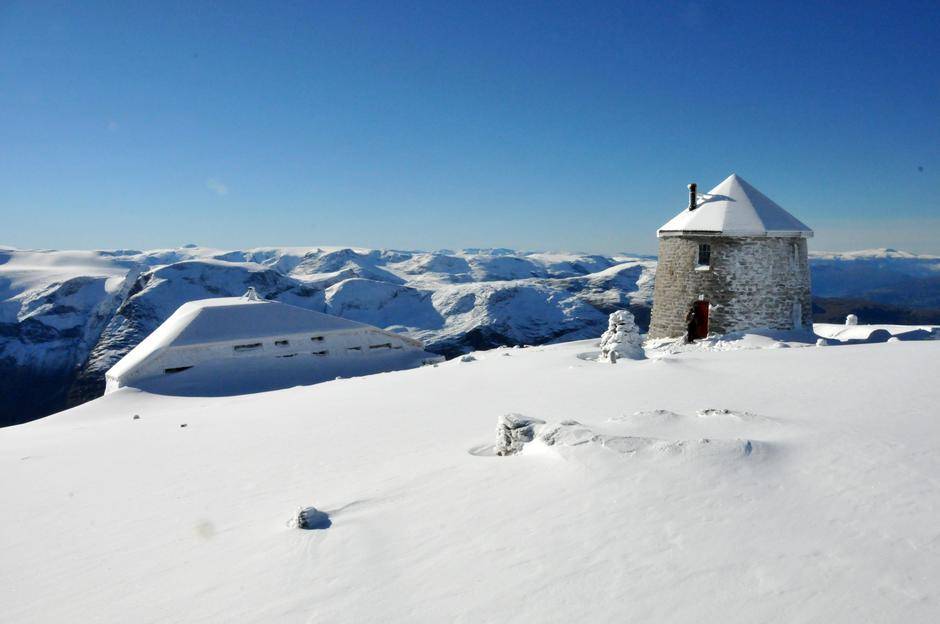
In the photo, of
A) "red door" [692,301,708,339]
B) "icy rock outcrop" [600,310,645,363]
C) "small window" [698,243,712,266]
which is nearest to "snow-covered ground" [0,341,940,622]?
"icy rock outcrop" [600,310,645,363]

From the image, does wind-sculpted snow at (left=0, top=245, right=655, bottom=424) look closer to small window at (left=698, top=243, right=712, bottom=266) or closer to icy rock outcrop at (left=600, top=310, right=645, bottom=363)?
small window at (left=698, top=243, right=712, bottom=266)

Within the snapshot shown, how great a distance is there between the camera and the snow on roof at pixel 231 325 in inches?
827

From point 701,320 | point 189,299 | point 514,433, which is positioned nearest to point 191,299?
point 189,299

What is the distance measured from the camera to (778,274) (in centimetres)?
2000

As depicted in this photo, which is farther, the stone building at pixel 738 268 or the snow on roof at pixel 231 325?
the snow on roof at pixel 231 325

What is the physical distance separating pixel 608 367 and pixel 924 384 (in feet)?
20.1

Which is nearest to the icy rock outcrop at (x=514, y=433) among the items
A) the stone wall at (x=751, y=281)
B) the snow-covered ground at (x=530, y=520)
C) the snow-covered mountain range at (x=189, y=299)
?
the snow-covered ground at (x=530, y=520)

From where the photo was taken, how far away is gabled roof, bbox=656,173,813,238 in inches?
786

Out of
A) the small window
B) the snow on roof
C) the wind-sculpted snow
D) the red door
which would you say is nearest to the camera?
the small window

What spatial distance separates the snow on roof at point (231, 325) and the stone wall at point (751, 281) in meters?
15.2

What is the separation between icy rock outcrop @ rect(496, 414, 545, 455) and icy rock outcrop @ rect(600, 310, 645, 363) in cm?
808

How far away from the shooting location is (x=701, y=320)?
21.0m

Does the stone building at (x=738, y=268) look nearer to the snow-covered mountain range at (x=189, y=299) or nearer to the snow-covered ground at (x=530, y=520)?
the snow-covered ground at (x=530, y=520)

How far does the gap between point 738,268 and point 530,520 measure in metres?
18.8
